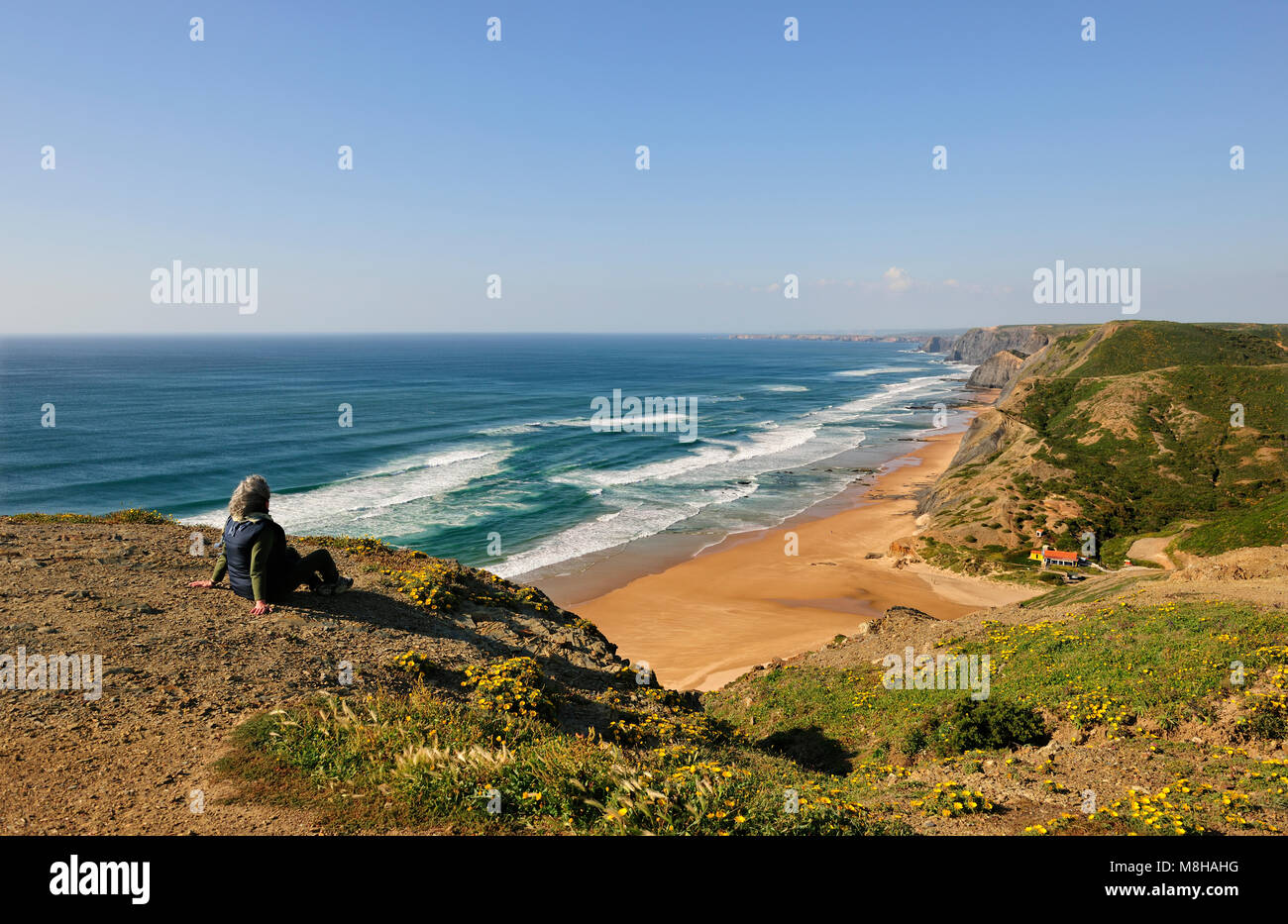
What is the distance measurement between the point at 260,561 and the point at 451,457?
185 feet

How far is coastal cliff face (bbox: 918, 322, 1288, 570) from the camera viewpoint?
3634cm

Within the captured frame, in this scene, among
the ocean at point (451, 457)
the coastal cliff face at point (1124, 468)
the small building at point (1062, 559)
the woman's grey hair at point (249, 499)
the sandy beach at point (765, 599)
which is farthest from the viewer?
the ocean at point (451, 457)

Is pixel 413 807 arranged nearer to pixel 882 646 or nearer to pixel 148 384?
pixel 882 646

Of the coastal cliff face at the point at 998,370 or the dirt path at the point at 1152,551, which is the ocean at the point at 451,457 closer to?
the coastal cliff face at the point at 998,370

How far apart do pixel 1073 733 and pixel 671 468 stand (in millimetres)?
53215

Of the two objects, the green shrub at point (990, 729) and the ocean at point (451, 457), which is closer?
the green shrub at point (990, 729)

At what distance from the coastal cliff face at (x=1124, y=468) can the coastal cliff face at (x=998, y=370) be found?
216 feet

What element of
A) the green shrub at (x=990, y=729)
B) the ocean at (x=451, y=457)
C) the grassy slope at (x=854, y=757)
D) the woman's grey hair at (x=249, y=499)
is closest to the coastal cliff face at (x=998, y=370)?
the ocean at (x=451, y=457)

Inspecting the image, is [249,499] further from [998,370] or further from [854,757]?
[998,370]

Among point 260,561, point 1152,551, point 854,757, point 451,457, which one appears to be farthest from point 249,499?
point 451,457

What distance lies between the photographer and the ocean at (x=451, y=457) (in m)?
45.1

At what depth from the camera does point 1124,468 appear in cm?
4425

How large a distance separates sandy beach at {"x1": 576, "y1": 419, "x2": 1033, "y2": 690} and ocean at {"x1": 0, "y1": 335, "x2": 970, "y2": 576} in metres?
5.50
